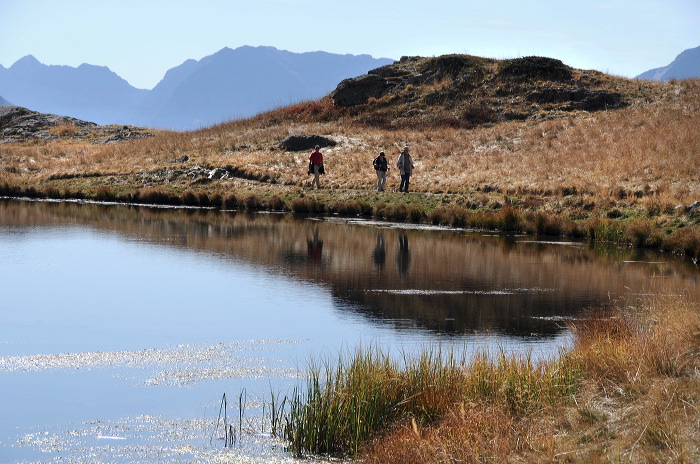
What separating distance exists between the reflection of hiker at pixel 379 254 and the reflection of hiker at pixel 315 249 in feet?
5.77

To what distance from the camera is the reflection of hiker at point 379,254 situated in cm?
2630

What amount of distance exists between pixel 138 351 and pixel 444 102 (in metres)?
57.7

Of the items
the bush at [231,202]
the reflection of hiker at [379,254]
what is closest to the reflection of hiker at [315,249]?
the reflection of hiker at [379,254]

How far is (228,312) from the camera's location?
19.1m

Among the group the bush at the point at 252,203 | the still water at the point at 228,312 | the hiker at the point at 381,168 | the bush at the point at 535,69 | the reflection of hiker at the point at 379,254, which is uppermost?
the bush at the point at 535,69

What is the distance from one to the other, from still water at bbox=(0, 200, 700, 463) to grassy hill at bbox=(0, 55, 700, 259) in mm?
4047

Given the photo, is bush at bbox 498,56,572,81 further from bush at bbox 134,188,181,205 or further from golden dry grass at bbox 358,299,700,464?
golden dry grass at bbox 358,299,700,464

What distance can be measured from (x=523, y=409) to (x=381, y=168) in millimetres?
34023

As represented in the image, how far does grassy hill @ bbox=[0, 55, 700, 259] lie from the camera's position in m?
35.6

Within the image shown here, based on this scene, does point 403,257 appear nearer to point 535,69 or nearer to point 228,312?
point 228,312

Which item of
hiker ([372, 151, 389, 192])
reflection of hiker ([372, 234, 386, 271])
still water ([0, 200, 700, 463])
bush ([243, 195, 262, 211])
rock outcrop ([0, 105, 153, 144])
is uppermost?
rock outcrop ([0, 105, 153, 144])

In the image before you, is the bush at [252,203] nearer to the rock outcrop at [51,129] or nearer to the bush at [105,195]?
the bush at [105,195]

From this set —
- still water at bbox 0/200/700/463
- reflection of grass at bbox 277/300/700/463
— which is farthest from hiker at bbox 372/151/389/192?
reflection of grass at bbox 277/300/700/463

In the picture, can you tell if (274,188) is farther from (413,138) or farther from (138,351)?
(138,351)
